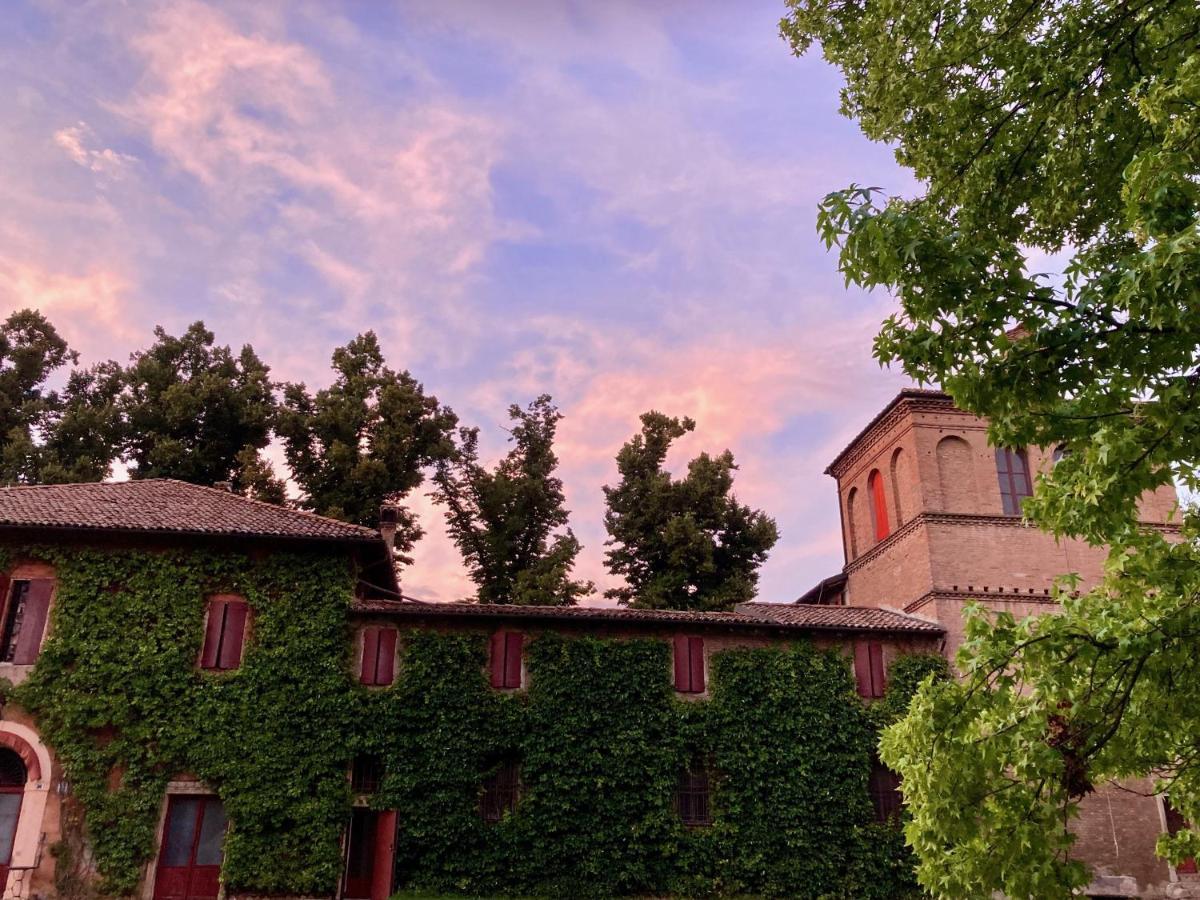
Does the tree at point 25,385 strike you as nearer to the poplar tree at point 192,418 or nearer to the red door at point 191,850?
the poplar tree at point 192,418

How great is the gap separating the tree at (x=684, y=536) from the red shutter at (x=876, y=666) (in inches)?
379

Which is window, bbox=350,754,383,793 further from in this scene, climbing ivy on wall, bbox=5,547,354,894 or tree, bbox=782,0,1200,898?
tree, bbox=782,0,1200,898

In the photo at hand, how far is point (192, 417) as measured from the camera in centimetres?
3020

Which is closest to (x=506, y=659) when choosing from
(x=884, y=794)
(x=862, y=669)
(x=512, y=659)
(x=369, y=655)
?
(x=512, y=659)

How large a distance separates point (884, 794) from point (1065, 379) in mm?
16062

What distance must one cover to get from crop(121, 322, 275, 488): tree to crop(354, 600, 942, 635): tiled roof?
1264 cm

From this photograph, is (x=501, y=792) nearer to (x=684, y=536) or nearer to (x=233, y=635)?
(x=233, y=635)

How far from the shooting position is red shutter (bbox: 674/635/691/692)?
1980cm

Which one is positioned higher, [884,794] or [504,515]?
[504,515]

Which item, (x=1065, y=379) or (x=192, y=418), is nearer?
(x=1065, y=379)

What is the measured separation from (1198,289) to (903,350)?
1.68 meters

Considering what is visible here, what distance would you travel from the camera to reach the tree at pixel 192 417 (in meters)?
29.8

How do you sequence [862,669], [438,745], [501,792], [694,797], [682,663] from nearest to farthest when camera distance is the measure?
1. [438,745]
2. [501,792]
3. [694,797]
4. [682,663]
5. [862,669]

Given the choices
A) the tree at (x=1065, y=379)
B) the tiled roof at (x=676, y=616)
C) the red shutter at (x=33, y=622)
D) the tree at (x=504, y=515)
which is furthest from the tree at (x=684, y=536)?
the tree at (x=1065, y=379)
